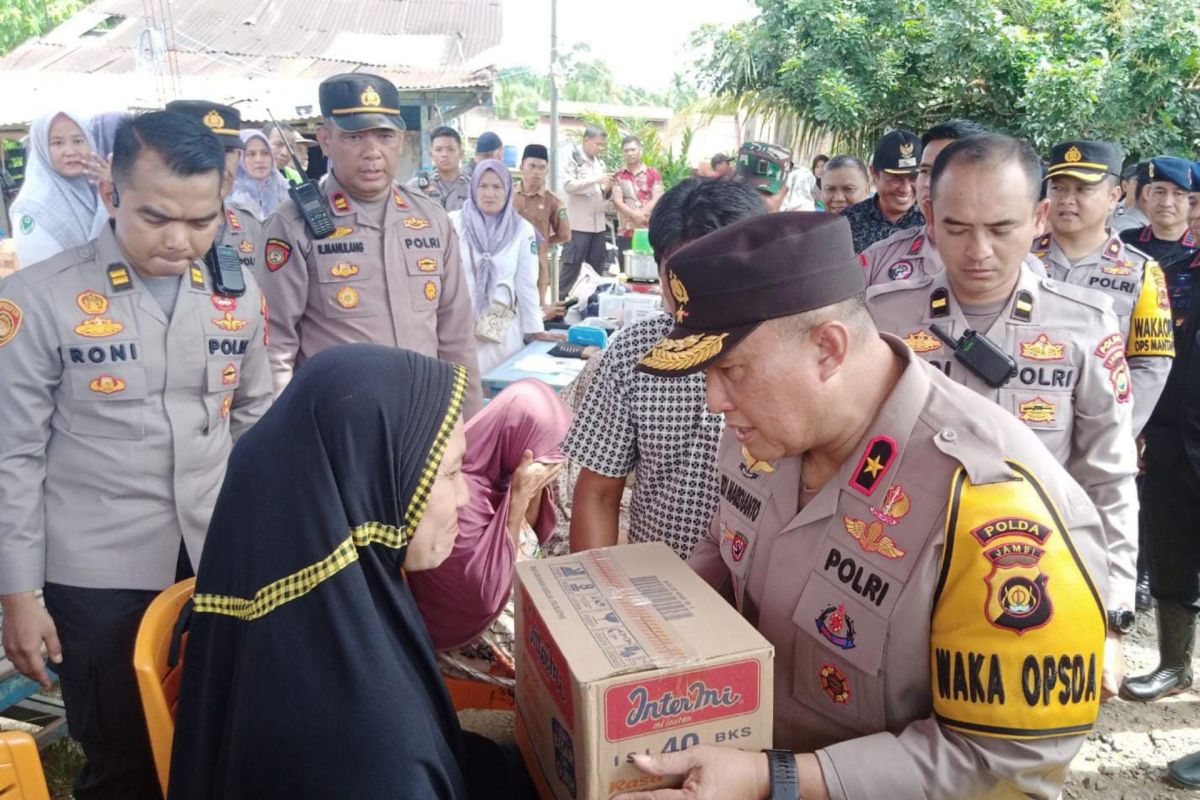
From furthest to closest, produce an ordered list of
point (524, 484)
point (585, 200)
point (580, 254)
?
point (580, 254)
point (585, 200)
point (524, 484)

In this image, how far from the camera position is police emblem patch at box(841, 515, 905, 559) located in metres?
1.26

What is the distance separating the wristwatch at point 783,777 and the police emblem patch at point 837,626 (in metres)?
0.19

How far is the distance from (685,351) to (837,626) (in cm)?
50

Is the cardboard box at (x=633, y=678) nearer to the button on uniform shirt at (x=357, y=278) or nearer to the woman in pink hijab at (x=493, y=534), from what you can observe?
the woman in pink hijab at (x=493, y=534)

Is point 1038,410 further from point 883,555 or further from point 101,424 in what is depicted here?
point 101,424

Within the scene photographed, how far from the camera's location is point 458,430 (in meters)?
1.53

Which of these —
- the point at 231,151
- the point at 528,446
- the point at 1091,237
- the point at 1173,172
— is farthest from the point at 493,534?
the point at 1173,172

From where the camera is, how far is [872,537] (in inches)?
51.2

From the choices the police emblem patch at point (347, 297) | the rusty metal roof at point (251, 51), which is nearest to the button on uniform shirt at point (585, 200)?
the rusty metal roof at point (251, 51)

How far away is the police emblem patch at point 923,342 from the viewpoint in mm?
2215

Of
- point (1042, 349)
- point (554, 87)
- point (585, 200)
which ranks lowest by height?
point (585, 200)

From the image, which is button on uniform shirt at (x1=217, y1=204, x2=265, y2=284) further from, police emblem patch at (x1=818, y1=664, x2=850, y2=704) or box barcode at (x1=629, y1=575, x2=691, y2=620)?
police emblem patch at (x1=818, y1=664, x2=850, y2=704)

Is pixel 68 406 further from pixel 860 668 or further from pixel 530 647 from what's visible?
pixel 860 668

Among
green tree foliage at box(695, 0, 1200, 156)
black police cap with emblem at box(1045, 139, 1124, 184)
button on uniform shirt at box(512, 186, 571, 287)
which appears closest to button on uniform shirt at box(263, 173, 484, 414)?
black police cap with emblem at box(1045, 139, 1124, 184)
